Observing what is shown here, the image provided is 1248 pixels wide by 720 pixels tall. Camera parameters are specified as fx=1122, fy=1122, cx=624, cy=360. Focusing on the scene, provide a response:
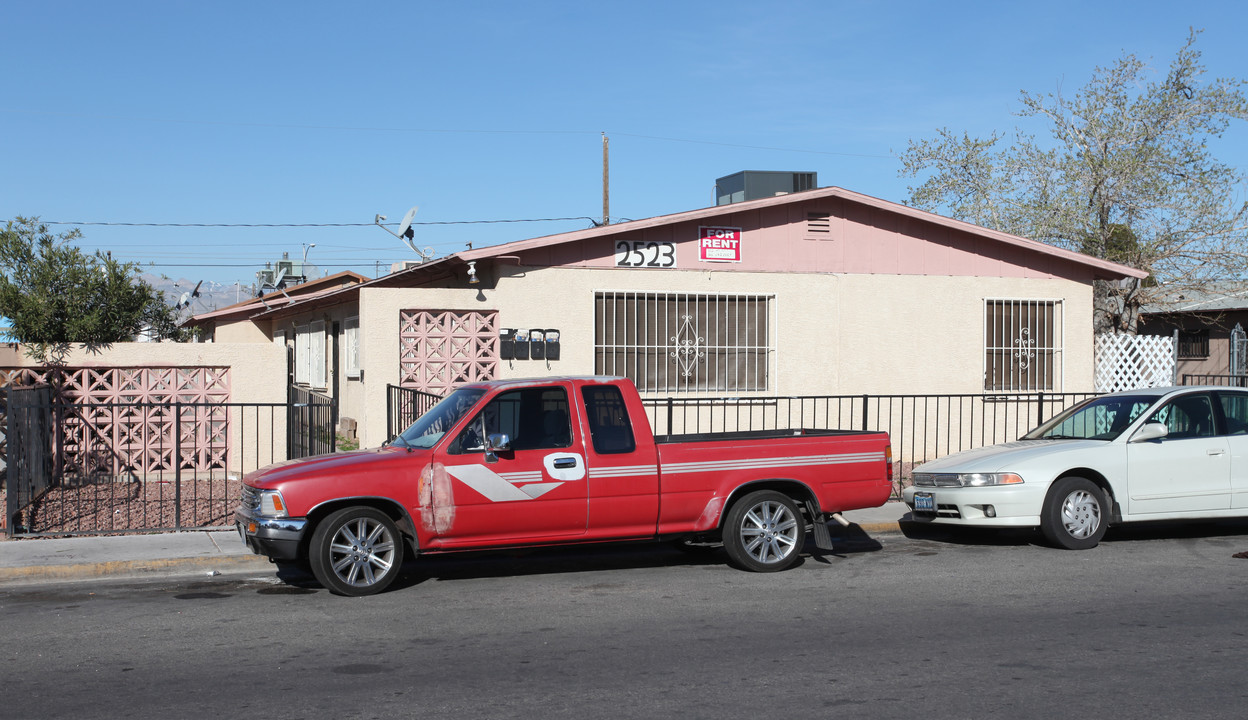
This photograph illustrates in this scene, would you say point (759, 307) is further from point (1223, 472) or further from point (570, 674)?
point (570, 674)

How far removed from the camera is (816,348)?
640 inches

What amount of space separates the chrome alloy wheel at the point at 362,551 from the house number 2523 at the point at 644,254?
7.52 metres

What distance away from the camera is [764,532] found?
31.4ft

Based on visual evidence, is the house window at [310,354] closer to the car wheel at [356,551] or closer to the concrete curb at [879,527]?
the concrete curb at [879,527]

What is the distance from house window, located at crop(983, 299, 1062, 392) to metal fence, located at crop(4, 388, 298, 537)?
1038cm

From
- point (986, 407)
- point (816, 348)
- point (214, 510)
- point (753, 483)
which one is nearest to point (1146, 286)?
point (986, 407)

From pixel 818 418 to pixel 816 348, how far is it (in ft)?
3.32

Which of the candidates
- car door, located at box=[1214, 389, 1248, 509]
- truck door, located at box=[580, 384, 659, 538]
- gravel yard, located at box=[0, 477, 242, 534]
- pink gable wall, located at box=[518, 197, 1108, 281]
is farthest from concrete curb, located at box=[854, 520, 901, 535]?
gravel yard, located at box=[0, 477, 242, 534]

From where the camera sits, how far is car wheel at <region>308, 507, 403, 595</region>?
330 inches

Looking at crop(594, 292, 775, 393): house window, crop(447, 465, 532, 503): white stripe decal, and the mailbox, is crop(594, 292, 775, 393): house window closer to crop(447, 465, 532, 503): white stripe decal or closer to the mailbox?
the mailbox

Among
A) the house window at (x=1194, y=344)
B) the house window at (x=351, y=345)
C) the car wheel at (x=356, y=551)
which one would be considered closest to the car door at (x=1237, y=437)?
the car wheel at (x=356, y=551)

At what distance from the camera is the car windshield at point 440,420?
896cm

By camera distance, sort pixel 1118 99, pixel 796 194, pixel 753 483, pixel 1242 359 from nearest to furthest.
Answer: pixel 753 483, pixel 796 194, pixel 1242 359, pixel 1118 99

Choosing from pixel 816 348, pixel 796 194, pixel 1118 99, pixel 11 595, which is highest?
pixel 1118 99
